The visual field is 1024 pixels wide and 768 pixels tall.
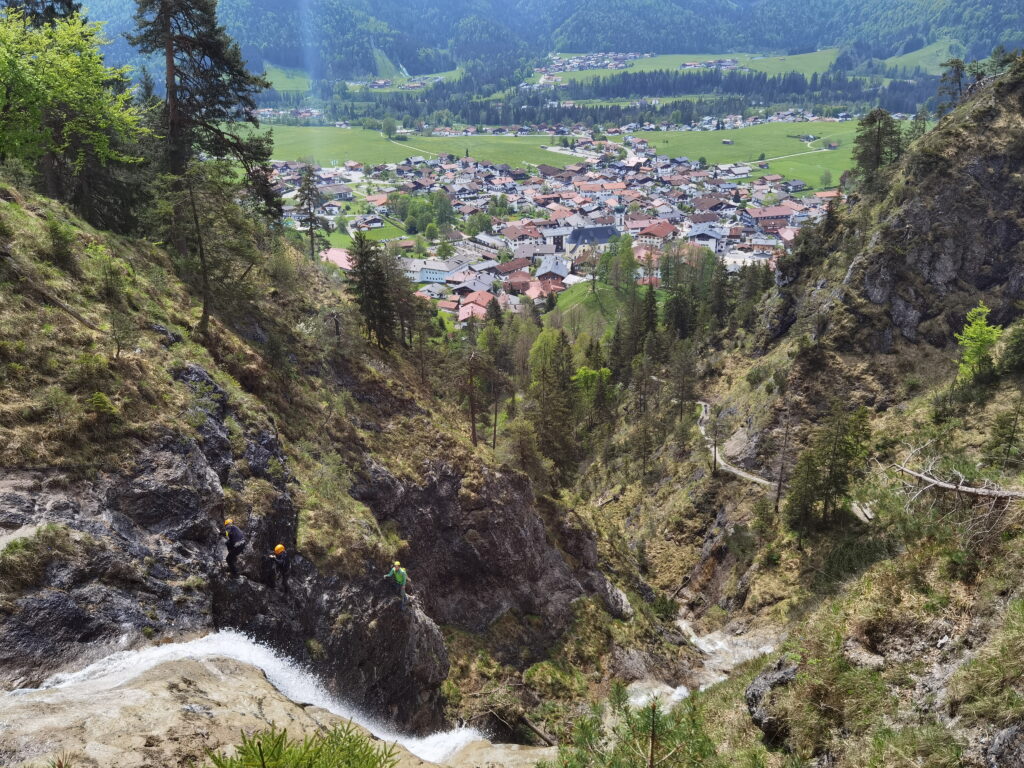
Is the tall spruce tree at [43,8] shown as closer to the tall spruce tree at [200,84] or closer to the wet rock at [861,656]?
the tall spruce tree at [200,84]

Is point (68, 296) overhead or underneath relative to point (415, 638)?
overhead

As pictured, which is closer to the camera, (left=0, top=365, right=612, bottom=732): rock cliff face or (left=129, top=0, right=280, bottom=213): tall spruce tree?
(left=0, top=365, right=612, bottom=732): rock cliff face

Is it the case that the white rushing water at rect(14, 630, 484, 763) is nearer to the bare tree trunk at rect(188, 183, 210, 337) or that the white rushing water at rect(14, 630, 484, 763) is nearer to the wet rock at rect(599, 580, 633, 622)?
the bare tree trunk at rect(188, 183, 210, 337)

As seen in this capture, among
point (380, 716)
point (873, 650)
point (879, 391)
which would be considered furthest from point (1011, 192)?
point (380, 716)

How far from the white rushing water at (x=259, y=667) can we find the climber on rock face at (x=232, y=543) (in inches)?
73.9

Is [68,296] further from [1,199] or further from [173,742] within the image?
[173,742]

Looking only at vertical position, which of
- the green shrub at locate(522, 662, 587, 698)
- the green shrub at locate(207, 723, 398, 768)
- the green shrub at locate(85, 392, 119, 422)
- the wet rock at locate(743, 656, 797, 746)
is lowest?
the green shrub at locate(522, 662, 587, 698)

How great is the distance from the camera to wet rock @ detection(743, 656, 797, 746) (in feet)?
38.3

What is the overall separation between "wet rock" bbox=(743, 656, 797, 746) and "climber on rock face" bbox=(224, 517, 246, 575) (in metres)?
13.9

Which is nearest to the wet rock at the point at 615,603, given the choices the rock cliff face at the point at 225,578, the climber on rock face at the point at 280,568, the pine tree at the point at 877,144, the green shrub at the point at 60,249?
the rock cliff face at the point at 225,578

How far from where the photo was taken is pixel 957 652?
33.5ft

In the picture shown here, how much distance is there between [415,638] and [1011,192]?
6653cm

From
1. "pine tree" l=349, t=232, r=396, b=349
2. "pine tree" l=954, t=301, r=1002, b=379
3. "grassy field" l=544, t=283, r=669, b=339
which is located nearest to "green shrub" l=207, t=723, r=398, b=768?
"pine tree" l=349, t=232, r=396, b=349

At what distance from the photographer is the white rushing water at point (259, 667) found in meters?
12.0
